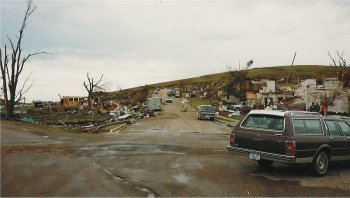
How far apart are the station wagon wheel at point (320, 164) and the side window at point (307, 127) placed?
641 mm

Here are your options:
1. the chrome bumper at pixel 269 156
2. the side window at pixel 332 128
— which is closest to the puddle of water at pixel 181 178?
the chrome bumper at pixel 269 156

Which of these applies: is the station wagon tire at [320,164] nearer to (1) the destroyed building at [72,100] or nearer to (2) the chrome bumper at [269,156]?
(2) the chrome bumper at [269,156]

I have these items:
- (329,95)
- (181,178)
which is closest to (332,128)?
(181,178)

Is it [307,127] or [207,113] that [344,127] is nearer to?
[307,127]

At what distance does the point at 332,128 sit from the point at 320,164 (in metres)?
1.33

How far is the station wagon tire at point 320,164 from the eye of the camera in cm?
1108

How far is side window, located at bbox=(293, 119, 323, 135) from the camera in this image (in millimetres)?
10953

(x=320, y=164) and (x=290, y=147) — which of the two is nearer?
(x=290, y=147)

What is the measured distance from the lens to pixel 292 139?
10555 mm

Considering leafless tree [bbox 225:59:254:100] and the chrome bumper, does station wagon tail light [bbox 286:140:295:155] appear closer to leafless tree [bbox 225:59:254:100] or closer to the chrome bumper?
the chrome bumper

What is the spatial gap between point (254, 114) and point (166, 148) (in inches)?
242

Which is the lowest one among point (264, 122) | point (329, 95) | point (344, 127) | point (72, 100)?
point (344, 127)

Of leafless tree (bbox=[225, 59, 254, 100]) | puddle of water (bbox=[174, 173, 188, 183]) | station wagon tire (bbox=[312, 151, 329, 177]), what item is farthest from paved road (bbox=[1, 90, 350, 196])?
leafless tree (bbox=[225, 59, 254, 100])

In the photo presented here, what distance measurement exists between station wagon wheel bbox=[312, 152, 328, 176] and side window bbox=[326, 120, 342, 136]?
0.85 m
